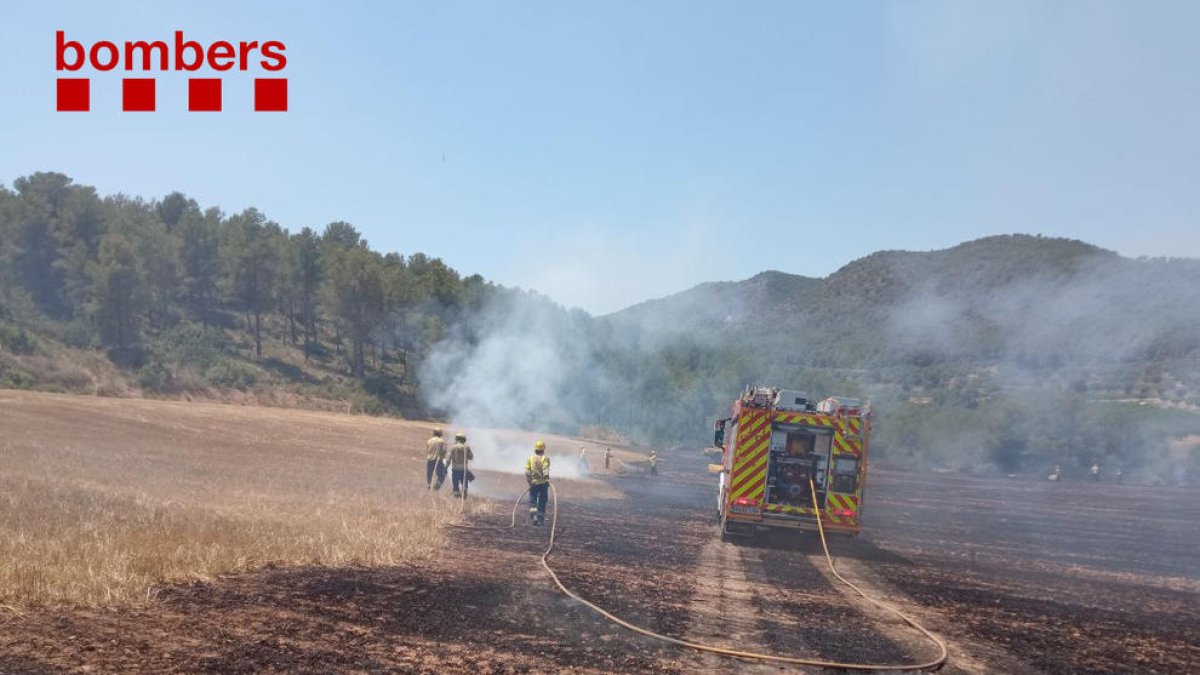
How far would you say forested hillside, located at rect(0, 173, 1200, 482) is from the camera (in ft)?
173

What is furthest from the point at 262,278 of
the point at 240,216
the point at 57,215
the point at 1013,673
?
the point at 1013,673

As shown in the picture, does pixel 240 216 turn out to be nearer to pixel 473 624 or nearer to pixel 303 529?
pixel 303 529

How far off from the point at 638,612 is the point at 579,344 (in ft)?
158

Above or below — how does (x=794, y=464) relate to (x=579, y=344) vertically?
below

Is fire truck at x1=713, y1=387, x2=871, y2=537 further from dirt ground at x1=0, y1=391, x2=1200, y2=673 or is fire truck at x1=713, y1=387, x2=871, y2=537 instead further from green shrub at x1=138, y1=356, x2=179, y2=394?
green shrub at x1=138, y1=356, x2=179, y2=394

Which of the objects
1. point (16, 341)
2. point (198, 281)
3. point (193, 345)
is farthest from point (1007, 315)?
point (198, 281)

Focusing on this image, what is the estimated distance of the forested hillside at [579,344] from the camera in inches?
2074

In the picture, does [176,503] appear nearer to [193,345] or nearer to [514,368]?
[514,368]

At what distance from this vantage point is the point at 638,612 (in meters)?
10.9

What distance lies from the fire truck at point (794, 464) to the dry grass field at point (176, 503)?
611 cm

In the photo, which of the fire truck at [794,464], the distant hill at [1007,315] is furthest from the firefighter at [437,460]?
the distant hill at [1007,315]

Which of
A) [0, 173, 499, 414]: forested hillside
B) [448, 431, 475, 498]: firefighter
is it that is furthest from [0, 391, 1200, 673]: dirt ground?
[0, 173, 499, 414]: forested hillside

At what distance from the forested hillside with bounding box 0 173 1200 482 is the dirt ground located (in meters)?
30.9

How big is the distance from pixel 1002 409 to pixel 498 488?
4352 cm
